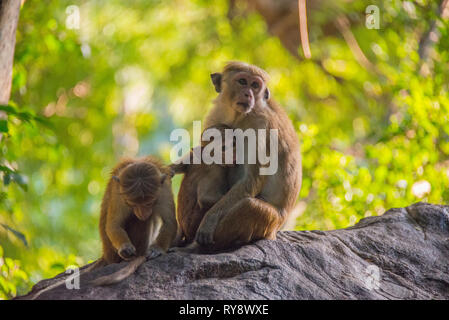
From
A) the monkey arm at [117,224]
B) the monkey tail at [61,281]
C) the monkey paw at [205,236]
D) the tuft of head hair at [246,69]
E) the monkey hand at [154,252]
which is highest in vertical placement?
the tuft of head hair at [246,69]

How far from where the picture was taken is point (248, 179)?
5543mm

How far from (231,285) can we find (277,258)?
2.26 feet

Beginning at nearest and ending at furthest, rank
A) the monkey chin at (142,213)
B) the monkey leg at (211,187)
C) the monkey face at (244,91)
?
the monkey chin at (142,213)
the monkey leg at (211,187)
the monkey face at (244,91)

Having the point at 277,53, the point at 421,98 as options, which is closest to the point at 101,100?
the point at 277,53

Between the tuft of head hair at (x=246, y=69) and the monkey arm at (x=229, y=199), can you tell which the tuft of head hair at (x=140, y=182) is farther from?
the tuft of head hair at (x=246, y=69)

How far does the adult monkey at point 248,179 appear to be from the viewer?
17.3 ft

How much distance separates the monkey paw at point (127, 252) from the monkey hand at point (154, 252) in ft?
0.46

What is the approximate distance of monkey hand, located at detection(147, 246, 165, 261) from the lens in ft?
16.0

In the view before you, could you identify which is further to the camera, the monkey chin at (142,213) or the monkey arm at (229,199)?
the monkey arm at (229,199)

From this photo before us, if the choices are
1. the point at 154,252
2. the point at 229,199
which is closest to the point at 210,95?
the point at 229,199

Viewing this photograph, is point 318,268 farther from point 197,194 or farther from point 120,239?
point 120,239

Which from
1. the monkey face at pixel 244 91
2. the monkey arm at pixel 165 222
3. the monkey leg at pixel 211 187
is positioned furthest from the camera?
the monkey face at pixel 244 91

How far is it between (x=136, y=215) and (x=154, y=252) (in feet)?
1.46

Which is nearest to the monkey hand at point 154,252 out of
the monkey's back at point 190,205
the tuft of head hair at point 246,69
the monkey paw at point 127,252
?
the monkey paw at point 127,252
